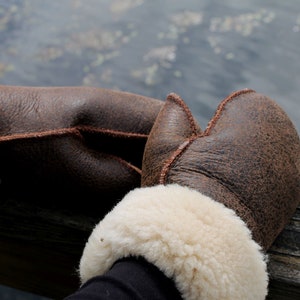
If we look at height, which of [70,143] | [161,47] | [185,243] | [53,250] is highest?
[185,243]

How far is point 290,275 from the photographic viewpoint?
0.95 meters

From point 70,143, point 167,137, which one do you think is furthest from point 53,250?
point 167,137

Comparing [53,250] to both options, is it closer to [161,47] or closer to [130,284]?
[130,284]

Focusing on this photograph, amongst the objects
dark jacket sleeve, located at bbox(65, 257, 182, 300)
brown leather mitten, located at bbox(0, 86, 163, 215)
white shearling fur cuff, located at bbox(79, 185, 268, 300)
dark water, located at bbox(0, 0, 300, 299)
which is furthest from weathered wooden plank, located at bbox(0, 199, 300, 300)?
dark water, located at bbox(0, 0, 300, 299)

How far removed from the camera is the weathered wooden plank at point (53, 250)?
3.16ft

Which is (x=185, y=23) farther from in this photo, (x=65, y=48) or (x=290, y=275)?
(x=290, y=275)

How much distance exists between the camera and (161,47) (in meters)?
3.07

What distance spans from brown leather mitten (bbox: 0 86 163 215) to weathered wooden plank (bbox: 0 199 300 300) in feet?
0.14

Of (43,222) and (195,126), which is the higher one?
(195,126)

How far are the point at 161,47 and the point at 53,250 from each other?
2.14 meters

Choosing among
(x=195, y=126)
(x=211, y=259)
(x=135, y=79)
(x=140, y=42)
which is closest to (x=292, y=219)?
(x=195, y=126)

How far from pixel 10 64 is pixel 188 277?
259 centimetres

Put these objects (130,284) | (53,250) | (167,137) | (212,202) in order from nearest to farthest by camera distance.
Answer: (130,284) < (212,202) < (167,137) < (53,250)

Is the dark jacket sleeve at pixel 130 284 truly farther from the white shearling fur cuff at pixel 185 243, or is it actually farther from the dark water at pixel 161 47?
the dark water at pixel 161 47
